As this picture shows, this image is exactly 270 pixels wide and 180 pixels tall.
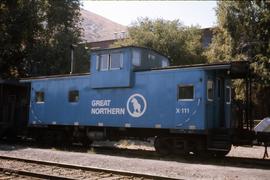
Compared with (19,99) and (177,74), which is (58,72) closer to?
(19,99)

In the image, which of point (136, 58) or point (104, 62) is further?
point (104, 62)

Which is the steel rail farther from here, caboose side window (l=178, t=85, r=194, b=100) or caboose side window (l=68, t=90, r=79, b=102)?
caboose side window (l=68, t=90, r=79, b=102)

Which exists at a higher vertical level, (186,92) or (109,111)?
(186,92)

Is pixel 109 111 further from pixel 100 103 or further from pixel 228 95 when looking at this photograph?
pixel 228 95

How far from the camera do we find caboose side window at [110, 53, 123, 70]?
17297 millimetres

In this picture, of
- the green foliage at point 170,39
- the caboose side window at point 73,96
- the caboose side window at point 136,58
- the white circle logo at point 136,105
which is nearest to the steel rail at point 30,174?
the white circle logo at point 136,105

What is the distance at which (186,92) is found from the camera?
50.3 ft

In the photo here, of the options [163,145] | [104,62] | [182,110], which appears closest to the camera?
[182,110]

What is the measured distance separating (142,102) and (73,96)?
4288 millimetres

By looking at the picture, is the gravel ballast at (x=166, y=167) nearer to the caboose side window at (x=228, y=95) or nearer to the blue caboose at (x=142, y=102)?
the blue caboose at (x=142, y=102)

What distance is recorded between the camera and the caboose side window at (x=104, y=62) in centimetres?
1772

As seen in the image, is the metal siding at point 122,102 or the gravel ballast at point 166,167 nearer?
the gravel ballast at point 166,167

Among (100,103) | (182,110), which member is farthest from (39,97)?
(182,110)

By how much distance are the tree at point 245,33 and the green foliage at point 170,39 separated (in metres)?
4.60
